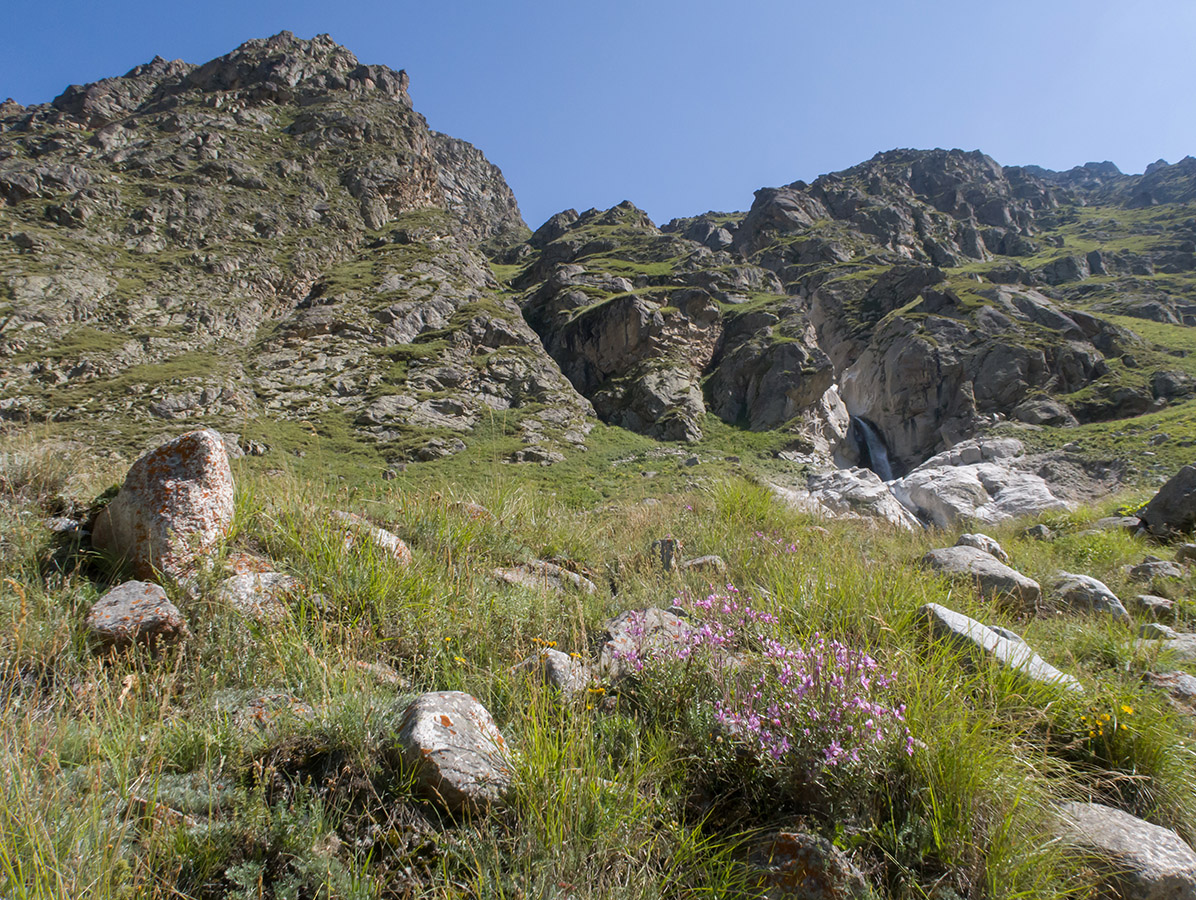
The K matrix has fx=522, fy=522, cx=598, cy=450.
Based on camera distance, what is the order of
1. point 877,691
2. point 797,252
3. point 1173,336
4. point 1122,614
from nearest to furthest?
point 877,691, point 1122,614, point 1173,336, point 797,252

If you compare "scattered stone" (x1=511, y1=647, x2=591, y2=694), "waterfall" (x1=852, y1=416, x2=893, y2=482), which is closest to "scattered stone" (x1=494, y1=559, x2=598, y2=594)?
"scattered stone" (x1=511, y1=647, x2=591, y2=694)

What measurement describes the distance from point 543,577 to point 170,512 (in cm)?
254

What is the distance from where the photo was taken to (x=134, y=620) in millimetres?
2520

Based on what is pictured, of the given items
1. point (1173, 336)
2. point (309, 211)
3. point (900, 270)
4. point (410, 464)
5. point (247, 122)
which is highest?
point (247, 122)

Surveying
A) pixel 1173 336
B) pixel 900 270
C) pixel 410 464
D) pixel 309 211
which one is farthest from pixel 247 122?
pixel 1173 336

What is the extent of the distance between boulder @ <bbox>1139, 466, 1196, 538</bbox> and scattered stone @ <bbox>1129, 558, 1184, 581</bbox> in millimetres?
2563

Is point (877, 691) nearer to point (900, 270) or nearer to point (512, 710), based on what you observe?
point (512, 710)

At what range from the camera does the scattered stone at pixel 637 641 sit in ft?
8.87

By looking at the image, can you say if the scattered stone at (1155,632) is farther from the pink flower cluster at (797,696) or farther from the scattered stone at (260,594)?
the scattered stone at (260,594)

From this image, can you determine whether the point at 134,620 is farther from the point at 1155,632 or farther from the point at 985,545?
the point at 985,545

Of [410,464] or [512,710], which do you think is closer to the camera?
[512,710]

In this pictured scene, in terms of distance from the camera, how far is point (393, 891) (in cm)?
162

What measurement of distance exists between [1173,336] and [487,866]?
72851 millimetres

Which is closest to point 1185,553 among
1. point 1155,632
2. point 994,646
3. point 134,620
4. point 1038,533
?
point 1038,533
